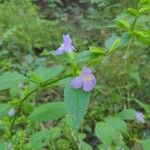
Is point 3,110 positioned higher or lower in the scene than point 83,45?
lower

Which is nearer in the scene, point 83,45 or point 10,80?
point 10,80

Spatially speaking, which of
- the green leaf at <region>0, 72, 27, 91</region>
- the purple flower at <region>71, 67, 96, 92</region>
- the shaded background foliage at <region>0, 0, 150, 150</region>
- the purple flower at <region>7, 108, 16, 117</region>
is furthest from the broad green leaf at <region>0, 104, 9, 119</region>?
the shaded background foliage at <region>0, 0, 150, 150</region>

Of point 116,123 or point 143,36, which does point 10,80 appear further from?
point 116,123

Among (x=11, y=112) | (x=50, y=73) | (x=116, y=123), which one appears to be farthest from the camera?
(x=116, y=123)

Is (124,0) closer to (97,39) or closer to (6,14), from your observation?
(97,39)

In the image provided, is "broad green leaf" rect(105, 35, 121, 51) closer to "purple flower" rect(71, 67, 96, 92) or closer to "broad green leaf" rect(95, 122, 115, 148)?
"purple flower" rect(71, 67, 96, 92)

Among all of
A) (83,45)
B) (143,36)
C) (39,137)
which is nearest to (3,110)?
(39,137)

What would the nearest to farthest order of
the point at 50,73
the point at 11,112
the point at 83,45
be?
the point at 50,73, the point at 11,112, the point at 83,45

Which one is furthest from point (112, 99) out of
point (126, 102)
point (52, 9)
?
point (52, 9)
